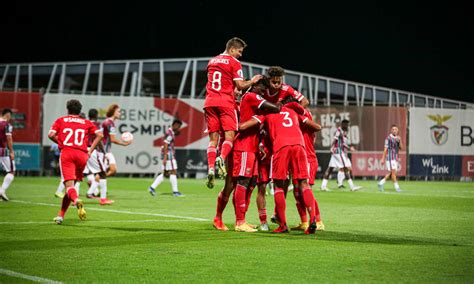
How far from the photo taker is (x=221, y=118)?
1255cm

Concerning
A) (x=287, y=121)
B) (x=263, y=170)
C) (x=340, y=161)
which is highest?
(x=287, y=121)

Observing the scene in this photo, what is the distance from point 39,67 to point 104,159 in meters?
44.5

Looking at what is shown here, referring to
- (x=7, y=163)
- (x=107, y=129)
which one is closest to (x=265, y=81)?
(x=107, y=129)

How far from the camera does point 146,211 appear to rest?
56.2 ft

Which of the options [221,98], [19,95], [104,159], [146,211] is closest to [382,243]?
[221,98]

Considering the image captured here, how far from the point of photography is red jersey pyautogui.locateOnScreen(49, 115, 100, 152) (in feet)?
44.7

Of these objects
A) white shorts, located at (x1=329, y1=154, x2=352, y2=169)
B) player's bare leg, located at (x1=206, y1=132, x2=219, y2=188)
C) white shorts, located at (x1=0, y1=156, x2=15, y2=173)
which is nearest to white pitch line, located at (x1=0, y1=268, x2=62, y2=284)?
player's bare leg, located at (x1=206, y1=132, x2=219, y2=188)

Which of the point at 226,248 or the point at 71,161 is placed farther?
the point at 71,161

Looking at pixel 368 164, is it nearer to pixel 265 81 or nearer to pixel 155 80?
pixel 265 81

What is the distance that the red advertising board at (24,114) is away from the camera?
3544 cm

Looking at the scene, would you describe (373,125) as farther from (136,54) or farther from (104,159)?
(136,54)

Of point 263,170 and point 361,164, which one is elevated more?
point 361,164

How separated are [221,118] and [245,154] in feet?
2.64

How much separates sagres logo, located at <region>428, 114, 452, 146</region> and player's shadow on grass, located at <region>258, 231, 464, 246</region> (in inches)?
1146
